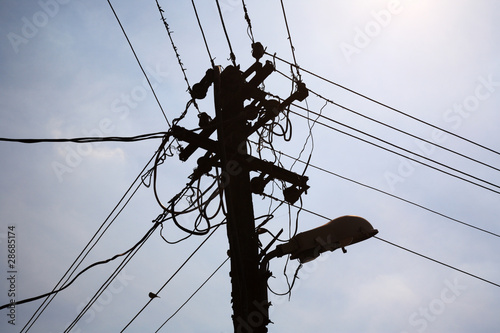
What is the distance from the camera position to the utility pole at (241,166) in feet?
16.1

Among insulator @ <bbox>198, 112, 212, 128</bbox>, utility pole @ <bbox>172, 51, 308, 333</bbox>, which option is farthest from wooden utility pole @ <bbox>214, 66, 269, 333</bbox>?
insulator @ <bbox>198, 112, 212, 128</bbox>

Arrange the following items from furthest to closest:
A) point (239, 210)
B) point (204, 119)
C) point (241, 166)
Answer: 1. point (204, 119)
2. point (241, 166)
3. point (239, 210)

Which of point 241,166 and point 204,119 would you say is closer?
point 241,166

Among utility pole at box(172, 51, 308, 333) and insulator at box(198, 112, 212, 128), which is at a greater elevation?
insulator at box(198, 112, 212, 128)

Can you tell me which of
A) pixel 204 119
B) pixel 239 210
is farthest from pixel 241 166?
pixel 204 119

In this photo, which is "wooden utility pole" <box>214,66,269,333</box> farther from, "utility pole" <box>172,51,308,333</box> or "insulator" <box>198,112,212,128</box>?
"insulator" <box>198,112,212,128</box>

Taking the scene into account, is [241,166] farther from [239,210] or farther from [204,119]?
[204,119]

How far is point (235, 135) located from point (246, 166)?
468mm

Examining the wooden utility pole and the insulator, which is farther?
the insulator

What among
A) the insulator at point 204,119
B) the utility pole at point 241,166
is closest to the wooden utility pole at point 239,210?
the utility pole at point 241,166

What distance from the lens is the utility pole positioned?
194 inches

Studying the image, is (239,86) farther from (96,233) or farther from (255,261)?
(96,233)

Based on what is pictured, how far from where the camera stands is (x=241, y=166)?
5582 millimetres

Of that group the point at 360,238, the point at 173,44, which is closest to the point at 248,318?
the point at 360,238
